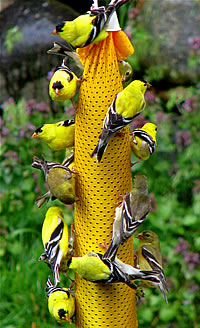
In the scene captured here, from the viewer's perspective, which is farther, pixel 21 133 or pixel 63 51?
pixel 21 133

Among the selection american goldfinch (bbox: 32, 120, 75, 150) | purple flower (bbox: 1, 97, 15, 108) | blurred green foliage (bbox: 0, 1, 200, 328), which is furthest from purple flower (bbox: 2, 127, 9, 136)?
american goldfinch (bbox: 32, 120, 75, 150)

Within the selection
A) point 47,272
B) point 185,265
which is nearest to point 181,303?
point 185,265

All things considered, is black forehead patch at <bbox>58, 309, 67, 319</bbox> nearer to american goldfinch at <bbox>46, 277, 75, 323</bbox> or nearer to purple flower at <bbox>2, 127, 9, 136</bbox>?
american goldfinch at <bbox>46, 277, 75, 323</bbox>

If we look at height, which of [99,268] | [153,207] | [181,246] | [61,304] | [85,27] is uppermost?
[85,27]

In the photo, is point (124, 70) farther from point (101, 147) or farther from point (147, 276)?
point (147, 276)

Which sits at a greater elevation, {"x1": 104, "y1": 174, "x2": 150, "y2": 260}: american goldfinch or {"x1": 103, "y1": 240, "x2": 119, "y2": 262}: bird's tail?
{"x1": 104, "y1": 174, "x2": 150, "y2": 260}: american goldfinch

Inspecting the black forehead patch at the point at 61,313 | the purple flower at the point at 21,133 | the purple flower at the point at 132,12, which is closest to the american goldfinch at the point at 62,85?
the black forehead patch at the point at 61,313

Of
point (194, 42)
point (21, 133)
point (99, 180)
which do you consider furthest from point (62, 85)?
point (194, 42)
